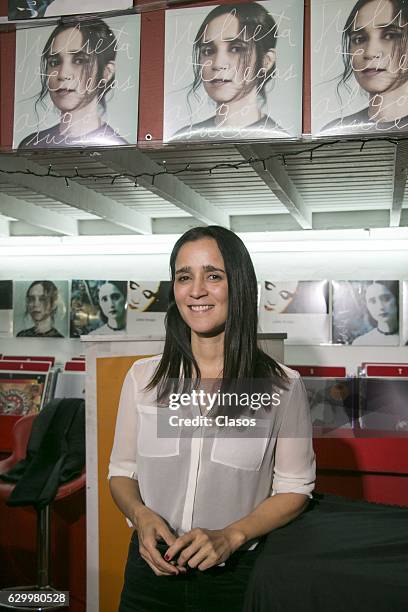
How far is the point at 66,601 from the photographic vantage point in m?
2.41

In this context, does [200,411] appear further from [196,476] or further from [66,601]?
[66,601]

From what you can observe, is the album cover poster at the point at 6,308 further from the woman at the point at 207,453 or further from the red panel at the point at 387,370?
the woman at the point at 207,453

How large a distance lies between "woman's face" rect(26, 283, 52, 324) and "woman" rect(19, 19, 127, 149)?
1.75m

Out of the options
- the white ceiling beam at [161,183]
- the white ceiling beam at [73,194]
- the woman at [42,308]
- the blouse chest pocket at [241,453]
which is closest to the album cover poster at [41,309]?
the woman at [42,308]

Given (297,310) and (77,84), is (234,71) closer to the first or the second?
(77,84)

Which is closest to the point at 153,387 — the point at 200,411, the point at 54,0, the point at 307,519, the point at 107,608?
the point at 200,411

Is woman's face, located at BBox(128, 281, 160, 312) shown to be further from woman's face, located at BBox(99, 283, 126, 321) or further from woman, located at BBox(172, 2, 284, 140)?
woman, located at BBox(172, 2, 284, 140)

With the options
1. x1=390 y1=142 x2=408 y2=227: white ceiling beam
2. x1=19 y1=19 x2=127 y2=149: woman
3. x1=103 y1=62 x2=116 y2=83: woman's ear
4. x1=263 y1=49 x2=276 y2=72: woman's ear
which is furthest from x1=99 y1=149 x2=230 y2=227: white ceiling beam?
x1=390 y1=142 x2=408 y2=227: white ceiling beam

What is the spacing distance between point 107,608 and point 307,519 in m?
1.01

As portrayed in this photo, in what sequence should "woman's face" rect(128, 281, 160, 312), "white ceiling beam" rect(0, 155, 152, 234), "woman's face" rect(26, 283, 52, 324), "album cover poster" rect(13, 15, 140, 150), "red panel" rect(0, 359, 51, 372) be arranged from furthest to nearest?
"woman's face" rect(26, 283, 52, 324)
"woman's face" rect(128, 281, 160, 312)
"red panel" rect(0, 359, 51, 372)
"white ceiling beam" rect(0, 155, 152, 234)
"album cover poster" rect(13, 15, 140, 150)

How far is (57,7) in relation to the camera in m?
2.29

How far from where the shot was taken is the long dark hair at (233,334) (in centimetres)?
164

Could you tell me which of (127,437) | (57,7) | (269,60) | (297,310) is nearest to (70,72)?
(57,7)

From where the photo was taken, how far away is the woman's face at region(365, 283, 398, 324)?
4.20 meters
